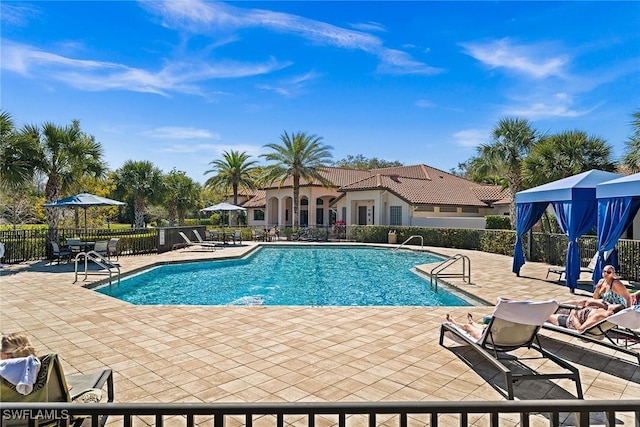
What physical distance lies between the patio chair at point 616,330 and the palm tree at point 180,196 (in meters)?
30.9

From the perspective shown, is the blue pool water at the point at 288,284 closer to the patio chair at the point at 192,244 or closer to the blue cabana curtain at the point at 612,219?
the patio chair at the point at 192,244

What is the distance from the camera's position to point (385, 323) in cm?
666

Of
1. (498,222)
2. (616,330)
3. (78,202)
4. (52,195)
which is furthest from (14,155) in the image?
(498,222)

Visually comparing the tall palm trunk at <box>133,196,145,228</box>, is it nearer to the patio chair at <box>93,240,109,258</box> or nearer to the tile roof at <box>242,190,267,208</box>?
the tile roof at <box>242,190,267,208</box>

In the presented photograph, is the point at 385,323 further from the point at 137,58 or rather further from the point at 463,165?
the point at 463,165

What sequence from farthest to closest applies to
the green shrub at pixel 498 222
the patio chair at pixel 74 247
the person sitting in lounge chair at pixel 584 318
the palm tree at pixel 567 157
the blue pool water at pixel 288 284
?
the green shrub at pixel 498 222 → the palm tree at pixel 567 157 → the patio chair at pixel 74 247 → the blue pool water at pixel 288 284 → the person sitting in lounge chair at pixel 584 318

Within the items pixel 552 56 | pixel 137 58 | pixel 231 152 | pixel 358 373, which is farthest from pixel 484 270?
pixel 231 152

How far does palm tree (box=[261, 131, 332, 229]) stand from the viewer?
1146 inches

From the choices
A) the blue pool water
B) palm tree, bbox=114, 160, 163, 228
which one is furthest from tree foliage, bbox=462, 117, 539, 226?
palm tree, bbox=114, 160, 163, 228

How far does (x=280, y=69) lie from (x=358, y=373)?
1344 centimetres

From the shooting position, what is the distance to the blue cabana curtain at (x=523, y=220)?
480 inches

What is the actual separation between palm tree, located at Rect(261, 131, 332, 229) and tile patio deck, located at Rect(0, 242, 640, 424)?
21469mm

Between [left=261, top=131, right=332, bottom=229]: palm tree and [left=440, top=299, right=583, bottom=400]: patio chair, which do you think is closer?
[left=440, top=299, right=583, bottom=400]: patio chair

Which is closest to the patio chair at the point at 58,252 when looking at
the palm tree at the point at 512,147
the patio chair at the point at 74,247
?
A: the patio chair at the point at 74,247
